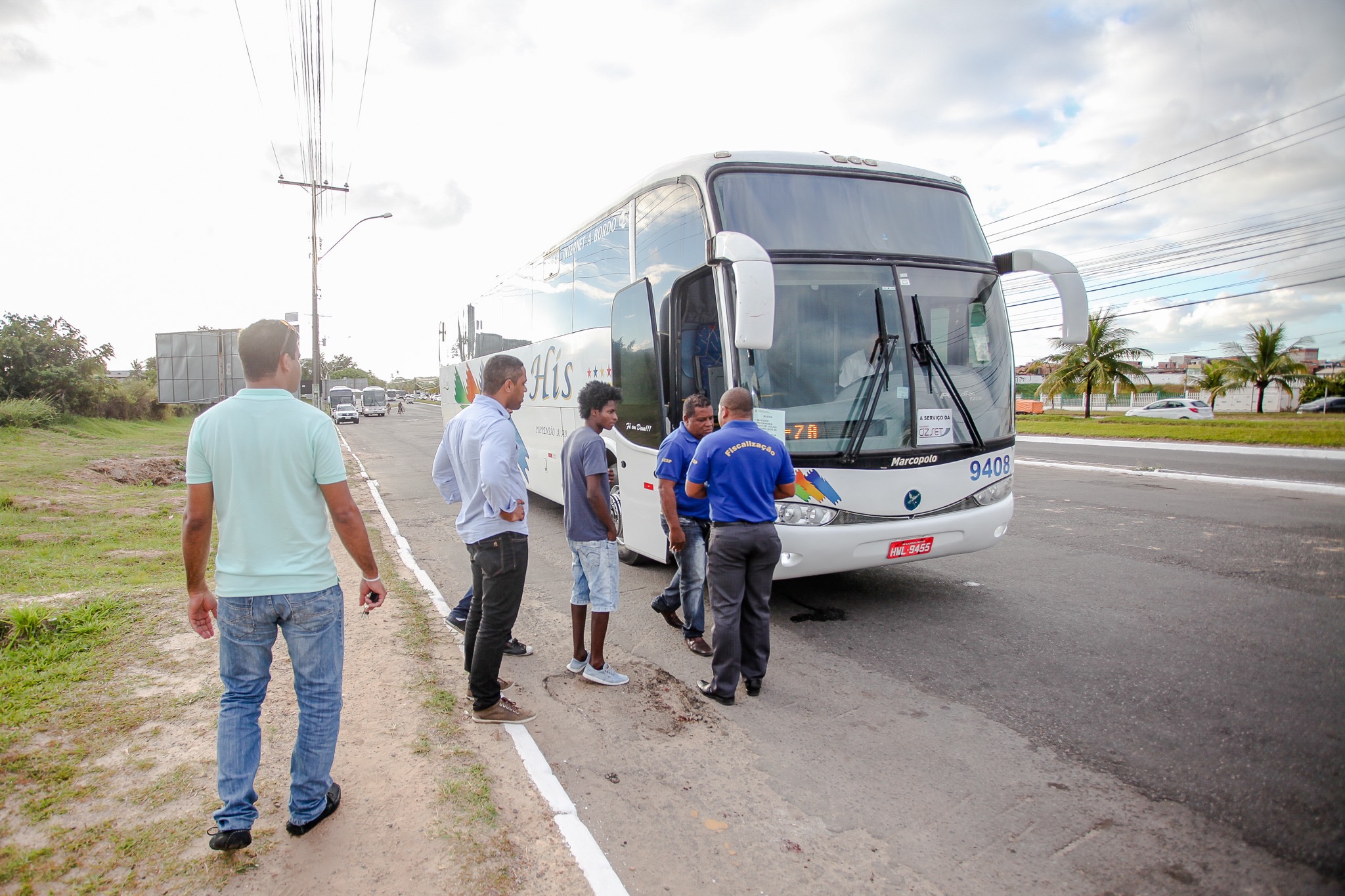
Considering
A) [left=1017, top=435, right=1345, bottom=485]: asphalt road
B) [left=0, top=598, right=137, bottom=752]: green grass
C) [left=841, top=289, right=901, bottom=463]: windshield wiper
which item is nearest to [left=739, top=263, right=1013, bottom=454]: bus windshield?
[left=841, top=289, right=901, bottom=463]: windshield wiper

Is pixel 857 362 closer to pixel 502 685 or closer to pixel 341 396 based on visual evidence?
pixel 502 685

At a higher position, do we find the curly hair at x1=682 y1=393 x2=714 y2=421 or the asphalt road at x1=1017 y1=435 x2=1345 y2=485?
the curly hair at x1=682 y1=393 x2=714 y2=421

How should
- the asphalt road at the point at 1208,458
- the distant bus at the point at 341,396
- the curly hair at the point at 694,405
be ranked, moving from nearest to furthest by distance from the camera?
the curly hair at the point at 694,405
the asphalt road at the point at 1208,458
the distant bus at the point at 341,396

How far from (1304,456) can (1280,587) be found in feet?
49.4

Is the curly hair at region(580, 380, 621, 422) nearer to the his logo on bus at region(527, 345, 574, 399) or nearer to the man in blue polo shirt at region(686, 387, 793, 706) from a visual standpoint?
the man in blue polo shirt at region(686, 387, 793, 706)

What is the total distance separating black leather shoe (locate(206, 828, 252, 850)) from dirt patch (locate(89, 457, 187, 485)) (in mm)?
13662

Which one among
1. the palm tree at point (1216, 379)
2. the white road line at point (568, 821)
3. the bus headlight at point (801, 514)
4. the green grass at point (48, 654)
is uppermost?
the palm tree at point (1216, 379)

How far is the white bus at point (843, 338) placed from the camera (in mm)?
5355

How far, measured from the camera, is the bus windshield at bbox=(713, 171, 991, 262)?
563 centimetres

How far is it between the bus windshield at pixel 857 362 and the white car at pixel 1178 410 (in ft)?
122

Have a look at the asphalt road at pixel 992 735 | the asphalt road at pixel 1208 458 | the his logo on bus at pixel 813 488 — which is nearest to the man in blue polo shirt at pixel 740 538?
the asphalt road at pixel 992 735

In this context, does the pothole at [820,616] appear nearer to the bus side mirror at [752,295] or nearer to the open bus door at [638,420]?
the open bus door at [638,420]

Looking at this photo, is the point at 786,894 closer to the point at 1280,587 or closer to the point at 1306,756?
the point at 1306,756

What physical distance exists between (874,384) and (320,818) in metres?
4.38
